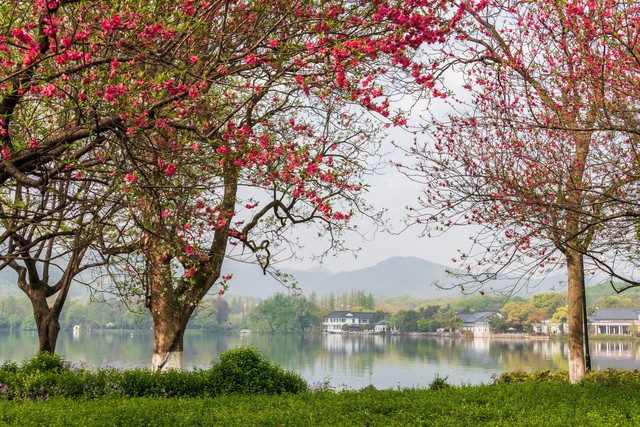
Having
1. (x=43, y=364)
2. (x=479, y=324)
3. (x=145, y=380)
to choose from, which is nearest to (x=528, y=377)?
(x=145, y=380)

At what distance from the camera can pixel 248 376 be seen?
14578 mm

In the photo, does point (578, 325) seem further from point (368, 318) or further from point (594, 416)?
point (368, 318)

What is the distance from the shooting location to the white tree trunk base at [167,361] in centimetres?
1537

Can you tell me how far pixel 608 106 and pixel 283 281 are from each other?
22.5 ft

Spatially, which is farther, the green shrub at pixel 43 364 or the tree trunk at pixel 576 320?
the tree trunk at pixel 576 320

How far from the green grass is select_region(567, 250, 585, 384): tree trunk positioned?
117 inches

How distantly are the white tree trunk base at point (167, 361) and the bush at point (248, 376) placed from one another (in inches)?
43.4

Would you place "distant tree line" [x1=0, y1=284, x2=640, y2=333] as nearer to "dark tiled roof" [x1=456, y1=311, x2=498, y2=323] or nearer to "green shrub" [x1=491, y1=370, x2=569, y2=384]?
"dark tiled roof" [x1=456, y1=311, x2=498, y2=323]

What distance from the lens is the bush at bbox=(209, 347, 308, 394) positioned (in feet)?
47.3

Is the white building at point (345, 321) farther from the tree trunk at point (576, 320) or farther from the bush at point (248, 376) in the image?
the bush at point (248, 376)

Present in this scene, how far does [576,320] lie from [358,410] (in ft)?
27.4

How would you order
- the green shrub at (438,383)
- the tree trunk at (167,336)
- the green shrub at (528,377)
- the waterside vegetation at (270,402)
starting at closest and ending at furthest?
1. the waterside vegetation at (270,402)
2. the tree trunk at (167,336)
3. the green shrub at (438,383)
4. the green shrub at (528,377)

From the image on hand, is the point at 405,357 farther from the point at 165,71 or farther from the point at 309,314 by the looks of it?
the point at 165,71

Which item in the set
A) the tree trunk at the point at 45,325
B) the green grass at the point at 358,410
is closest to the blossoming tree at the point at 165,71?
the green grass at the point at 358,410
